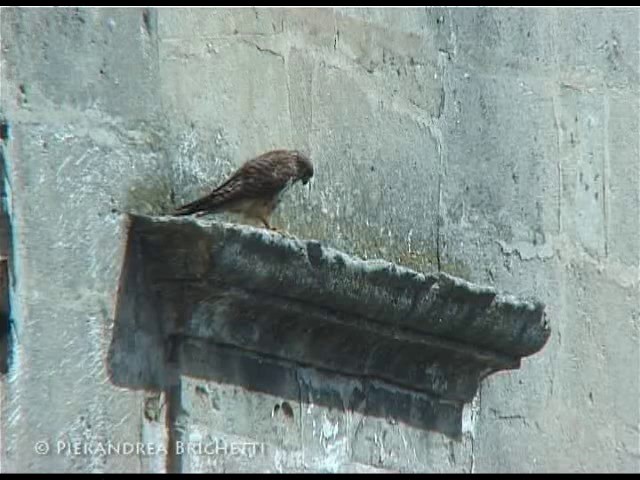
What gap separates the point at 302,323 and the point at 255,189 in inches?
9.1

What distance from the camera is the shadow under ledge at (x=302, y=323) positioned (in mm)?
4004

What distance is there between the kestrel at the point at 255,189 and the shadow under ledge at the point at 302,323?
0.35 ft

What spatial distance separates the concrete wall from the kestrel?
3cm

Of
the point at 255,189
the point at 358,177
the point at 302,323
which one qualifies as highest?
the point at 358,177

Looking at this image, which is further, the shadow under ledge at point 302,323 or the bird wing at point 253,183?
the bird wing at point 253,183

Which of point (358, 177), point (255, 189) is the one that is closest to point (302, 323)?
point (255, 189)

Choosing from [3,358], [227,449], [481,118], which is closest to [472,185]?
[481,118]

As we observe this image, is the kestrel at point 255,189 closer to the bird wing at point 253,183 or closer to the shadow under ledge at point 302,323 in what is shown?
the bird wing at point 253,183

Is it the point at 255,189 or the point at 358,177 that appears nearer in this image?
the point at 255,189

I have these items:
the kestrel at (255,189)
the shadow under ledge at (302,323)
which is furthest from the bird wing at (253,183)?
the shadow under ledge at (302,323)

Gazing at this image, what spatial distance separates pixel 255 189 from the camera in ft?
13.6

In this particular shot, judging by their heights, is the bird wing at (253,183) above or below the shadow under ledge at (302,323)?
above

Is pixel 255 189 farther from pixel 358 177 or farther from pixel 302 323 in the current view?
pixel 358 177

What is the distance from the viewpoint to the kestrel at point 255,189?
4.12 meters
